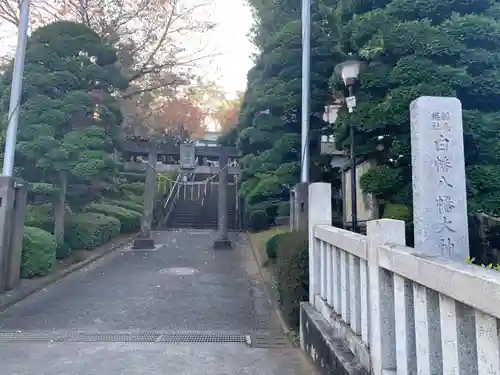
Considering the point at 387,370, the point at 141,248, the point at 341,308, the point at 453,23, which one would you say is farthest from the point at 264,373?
the point at 141,248

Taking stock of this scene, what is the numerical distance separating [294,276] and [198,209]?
1735cm

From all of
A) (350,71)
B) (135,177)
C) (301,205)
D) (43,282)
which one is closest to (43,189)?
Answer: (43,282)

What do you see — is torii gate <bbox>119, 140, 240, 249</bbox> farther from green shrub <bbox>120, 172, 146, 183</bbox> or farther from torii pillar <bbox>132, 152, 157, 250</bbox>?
green shrub <bbox>120, 172, 146, 183</bbox>

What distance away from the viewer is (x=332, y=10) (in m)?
9.16

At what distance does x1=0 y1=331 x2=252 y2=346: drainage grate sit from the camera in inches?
188

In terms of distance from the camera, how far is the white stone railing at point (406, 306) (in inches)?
58.4

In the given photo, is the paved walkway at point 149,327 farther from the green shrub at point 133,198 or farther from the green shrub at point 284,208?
the green shrub at point 133,198

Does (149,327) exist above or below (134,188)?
below

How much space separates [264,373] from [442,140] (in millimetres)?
2813

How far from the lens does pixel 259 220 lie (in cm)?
1655

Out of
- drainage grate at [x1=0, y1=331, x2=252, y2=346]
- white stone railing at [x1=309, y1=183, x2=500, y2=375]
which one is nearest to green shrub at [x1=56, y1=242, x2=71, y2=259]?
drainage grate at [x1=0, y1=331, x2=252, y2=346]

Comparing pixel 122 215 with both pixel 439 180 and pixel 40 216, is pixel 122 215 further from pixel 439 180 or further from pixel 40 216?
pixel 439 180

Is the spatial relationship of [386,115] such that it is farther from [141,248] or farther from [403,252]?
[141,248]

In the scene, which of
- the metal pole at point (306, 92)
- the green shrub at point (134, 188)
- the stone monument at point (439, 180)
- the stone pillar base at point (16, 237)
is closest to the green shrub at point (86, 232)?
the stone pillar base at point (16, 237)
